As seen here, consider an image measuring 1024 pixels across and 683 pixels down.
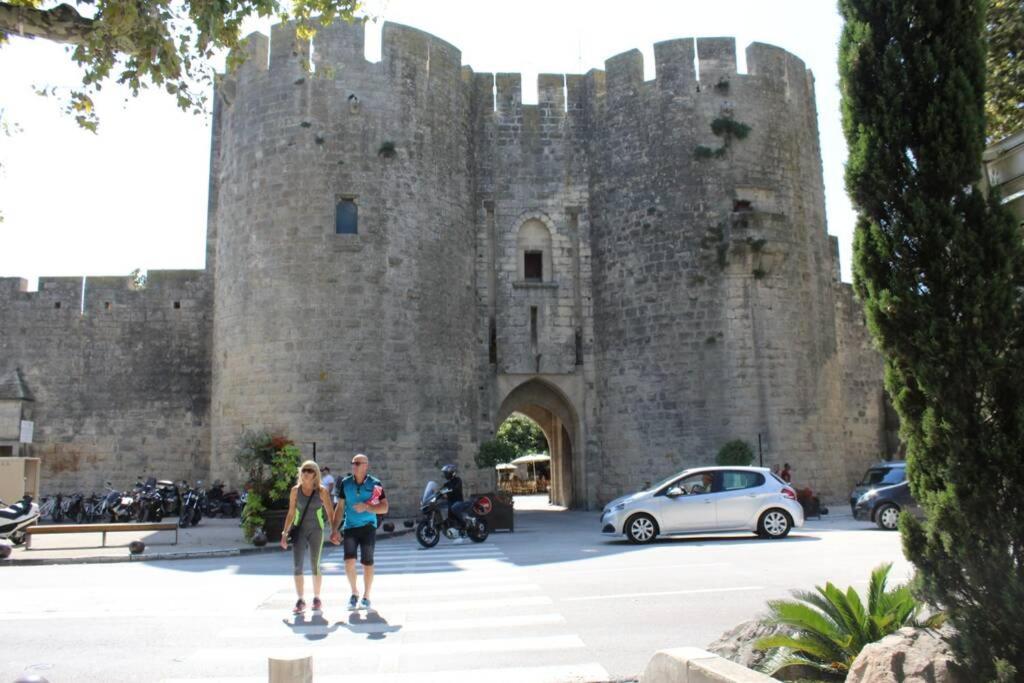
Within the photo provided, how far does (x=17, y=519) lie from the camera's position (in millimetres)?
14656

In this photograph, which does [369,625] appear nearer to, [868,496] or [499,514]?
[499,514]

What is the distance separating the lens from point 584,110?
2486cm

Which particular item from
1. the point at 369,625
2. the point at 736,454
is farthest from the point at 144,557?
the point at 736,454

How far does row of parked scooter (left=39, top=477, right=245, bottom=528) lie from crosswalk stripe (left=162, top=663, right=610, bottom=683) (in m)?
14.6

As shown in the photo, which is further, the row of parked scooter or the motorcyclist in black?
the row of parked scooter

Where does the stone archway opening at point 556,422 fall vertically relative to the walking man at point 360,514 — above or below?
above

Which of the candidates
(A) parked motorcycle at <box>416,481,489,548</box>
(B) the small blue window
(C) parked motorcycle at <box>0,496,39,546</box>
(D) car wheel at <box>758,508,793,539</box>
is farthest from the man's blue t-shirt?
(B) the small blue window

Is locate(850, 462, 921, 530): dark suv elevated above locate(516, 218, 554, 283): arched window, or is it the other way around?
locate(516, 218, 554, 283): arched window

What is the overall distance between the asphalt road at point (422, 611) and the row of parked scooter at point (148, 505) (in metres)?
7.16

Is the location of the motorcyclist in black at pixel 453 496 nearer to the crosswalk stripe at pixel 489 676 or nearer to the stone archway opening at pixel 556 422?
the crosswalk stripe at pixel 489 676

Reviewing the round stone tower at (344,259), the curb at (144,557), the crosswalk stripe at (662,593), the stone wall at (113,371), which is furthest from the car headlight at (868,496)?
the stone wall at (113,371)

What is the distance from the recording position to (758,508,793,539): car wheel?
14328 mm

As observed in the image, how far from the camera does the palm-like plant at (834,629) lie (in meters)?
4.83

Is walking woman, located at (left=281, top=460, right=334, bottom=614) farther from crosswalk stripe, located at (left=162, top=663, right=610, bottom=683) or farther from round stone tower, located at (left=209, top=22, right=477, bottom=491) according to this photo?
round stone tower, located at (left=209, top=22, right=477, bottom=491)
